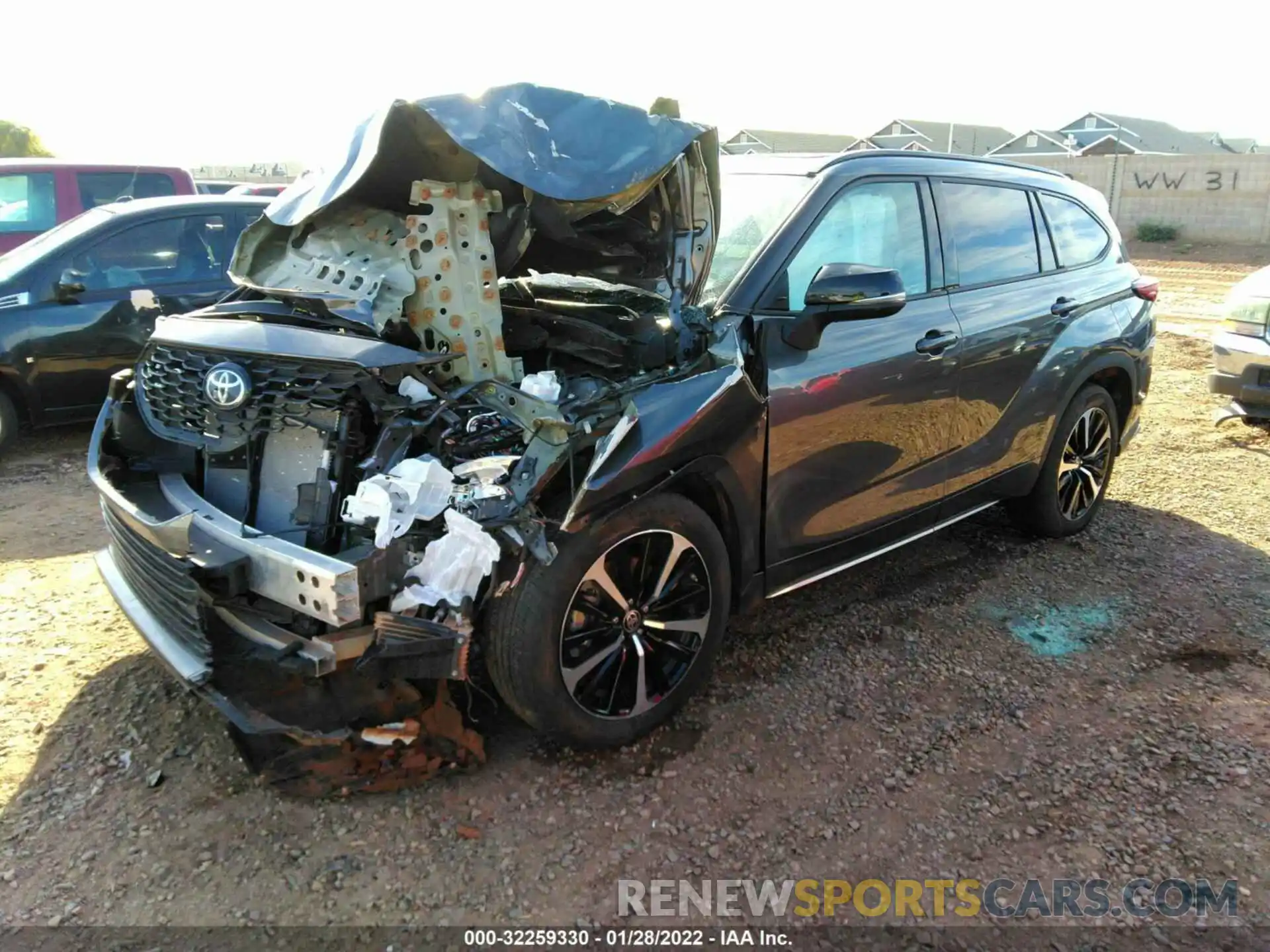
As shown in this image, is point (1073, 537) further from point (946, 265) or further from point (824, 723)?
point (824, 723)

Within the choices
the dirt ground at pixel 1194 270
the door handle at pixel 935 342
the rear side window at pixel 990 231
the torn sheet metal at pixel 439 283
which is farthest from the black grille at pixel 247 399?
the dirt ground at pixel 1194 270

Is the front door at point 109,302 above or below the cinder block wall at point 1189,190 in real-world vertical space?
below

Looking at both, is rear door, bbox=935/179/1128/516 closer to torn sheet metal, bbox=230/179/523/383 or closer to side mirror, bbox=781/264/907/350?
side mirror, bbox=781/264/907/350

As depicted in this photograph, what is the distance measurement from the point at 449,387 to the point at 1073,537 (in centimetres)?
380

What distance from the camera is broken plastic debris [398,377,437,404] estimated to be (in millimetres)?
2818

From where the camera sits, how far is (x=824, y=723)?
10.8 feet

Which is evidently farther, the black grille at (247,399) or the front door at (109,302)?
the front door at (109,302)

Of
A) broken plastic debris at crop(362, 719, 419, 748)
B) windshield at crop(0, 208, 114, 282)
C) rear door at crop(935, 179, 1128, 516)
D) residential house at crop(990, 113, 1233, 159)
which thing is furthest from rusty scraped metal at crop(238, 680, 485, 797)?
residential house at crop(990, 113, 1233, 159)

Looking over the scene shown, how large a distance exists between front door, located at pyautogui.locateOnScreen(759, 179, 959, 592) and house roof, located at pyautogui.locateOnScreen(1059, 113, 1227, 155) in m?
40.6

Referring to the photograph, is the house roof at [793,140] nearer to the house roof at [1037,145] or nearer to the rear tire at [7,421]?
the house roof at [1037,145]

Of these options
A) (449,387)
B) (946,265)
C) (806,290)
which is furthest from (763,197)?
(449,387)

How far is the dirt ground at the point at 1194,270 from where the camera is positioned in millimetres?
14438

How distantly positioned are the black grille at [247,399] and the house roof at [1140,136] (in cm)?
4260

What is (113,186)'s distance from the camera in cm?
916
